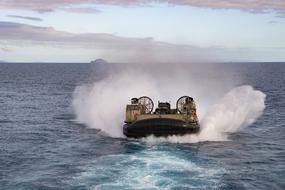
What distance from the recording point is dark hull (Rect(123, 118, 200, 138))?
144 feet

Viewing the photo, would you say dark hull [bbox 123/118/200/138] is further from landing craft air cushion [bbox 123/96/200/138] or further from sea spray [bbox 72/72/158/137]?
sea spray [bbox 72/72/158/137]

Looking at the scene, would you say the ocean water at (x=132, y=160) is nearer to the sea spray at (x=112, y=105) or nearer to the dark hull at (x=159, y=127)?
the dark hull at (x=159, y=127)

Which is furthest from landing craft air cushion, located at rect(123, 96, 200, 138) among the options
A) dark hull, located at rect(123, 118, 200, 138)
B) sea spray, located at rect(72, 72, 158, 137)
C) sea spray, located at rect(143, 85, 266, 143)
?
sea spray, located at rect(72, 72, 158, 137)

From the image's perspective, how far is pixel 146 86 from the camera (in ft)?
242

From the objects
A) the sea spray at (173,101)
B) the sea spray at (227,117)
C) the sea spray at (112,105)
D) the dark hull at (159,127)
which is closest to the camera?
the dark hull at (159,127)

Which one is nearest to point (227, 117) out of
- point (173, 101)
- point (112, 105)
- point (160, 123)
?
point (160, 123)

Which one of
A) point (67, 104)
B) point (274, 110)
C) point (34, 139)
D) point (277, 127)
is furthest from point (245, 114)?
point (67, 104)

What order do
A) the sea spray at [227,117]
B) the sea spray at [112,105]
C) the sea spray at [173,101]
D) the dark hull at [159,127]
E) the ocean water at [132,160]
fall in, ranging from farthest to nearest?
the sea spray at [112,105] < the sea spray at [173,101] < the sea spray at [227,117] < the dark hull at [159,127] < the ocean water at [132,160]

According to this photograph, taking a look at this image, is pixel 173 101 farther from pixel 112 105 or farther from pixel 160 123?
pixel 160 123

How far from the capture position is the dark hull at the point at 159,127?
4403 cm

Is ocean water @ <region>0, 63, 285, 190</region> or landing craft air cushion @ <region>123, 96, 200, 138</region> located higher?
landing craft air cushion @ <region>123, 96, 200, 138</region>

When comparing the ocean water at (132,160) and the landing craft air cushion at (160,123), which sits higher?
the landing craft air cushion at (160,123)

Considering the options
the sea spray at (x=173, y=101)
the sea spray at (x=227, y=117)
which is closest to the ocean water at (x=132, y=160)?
the sea spray at (x=227, y=117)

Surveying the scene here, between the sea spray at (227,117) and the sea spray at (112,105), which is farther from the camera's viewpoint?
the sea spray at (112,105)
